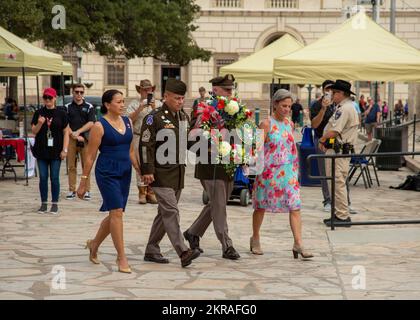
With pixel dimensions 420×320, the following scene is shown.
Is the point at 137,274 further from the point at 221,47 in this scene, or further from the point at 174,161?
the point at 221,47

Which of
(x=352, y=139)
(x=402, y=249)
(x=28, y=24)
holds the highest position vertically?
(x=28, y=24)

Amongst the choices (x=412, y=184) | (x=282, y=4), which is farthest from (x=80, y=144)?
(x=282, y=4)

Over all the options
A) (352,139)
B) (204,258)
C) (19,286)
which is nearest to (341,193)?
(352,139)

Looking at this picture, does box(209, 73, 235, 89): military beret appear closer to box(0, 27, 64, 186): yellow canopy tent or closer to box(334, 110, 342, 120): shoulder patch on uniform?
box(334, 110, 342, 120): shoulder patch on uniform

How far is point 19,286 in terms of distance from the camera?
8570 millimetres

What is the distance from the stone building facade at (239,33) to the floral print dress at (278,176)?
48803 millimetres

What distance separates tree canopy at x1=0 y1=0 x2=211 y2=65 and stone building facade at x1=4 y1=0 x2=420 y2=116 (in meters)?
15.6

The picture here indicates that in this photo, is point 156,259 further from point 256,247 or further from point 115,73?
point 115,73

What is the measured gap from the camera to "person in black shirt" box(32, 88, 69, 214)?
13.7 metres

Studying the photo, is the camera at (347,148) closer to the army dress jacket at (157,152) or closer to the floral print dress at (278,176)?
the floral print dress at (278,176)

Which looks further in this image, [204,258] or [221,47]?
[221,47]

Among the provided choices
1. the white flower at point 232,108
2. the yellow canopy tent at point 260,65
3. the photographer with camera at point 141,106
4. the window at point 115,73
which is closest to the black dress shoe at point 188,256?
the white flower at point 232,108

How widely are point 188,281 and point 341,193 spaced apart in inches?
168

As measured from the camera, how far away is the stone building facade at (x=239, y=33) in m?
59.3
